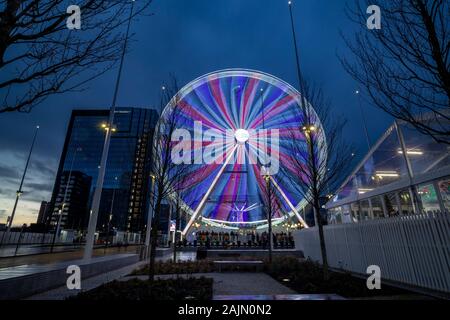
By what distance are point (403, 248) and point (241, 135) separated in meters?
20.0

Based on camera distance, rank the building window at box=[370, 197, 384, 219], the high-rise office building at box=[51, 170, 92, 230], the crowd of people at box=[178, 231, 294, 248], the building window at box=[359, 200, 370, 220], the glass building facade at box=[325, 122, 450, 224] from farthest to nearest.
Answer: the high-rise office building at box=[51, 170, 92, 230] → the crowd of people at box=[178, 231, 294, 248] → the building window at box=[359, 200, 370, 220] → the building window at box=[370, 197, 384, 219] → the glass building facade at box=[325, 122, 450, 224]

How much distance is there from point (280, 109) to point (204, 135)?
8.69 meters

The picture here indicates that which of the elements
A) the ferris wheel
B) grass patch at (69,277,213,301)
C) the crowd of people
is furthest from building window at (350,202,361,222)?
the crowd of people

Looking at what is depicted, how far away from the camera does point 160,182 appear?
7.92 m

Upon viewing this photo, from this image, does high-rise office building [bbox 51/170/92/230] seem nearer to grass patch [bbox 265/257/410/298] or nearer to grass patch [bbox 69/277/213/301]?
grass patch [bbox 69/277/213/301]

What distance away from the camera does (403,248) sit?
7695 mm

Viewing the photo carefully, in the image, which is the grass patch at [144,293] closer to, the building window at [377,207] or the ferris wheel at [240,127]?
the building window at [377,207]

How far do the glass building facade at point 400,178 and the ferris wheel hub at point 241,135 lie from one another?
12.9 metres

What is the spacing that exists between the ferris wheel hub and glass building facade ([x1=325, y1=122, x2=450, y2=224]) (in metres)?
12.9

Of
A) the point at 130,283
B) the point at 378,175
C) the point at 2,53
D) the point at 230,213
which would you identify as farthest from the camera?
the point at 230,213

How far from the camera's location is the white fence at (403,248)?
251 inches

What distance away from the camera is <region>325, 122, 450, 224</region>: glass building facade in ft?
29.8
